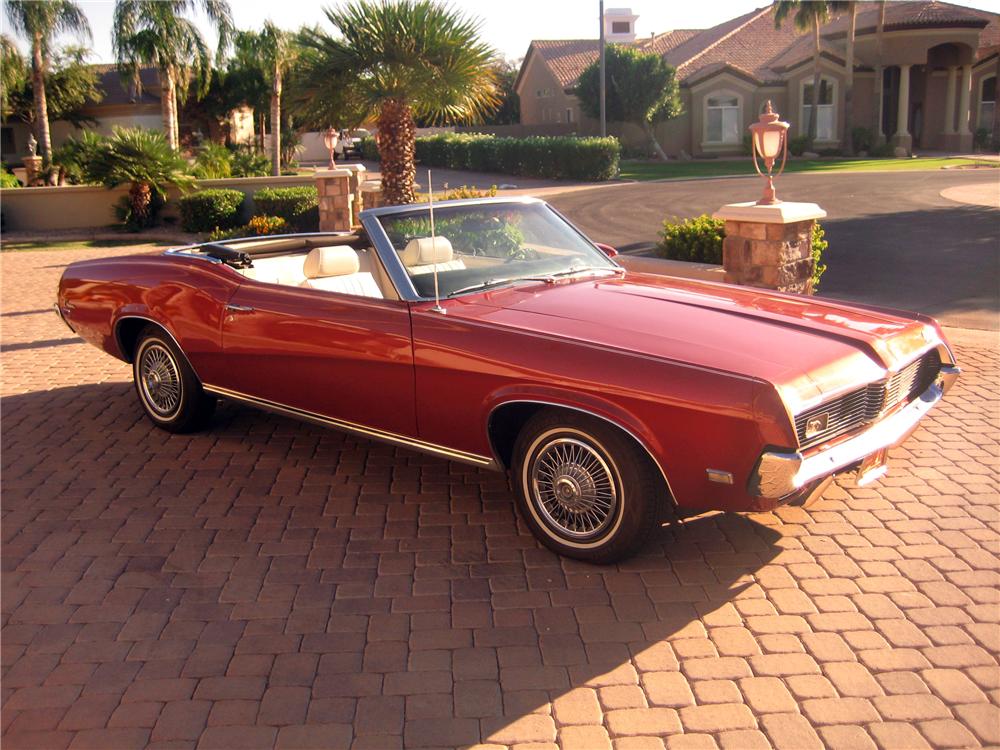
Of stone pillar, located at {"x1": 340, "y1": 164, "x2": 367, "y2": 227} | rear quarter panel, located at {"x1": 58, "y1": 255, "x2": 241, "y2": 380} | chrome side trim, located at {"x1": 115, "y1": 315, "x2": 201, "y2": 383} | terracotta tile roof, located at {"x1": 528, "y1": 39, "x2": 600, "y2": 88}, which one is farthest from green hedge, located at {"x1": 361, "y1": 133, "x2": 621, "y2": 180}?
chrome side trim, located at {"x1": 115, "y1": 315, "x2": 201, "y2": 383}

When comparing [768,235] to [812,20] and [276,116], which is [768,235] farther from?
[812,20]

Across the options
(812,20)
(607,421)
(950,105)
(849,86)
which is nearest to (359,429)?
(607,421)

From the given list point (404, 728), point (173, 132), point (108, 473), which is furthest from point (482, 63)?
point (173, 132)

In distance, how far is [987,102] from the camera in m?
42.9

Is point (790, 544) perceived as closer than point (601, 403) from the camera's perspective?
No

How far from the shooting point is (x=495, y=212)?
18.3 ft

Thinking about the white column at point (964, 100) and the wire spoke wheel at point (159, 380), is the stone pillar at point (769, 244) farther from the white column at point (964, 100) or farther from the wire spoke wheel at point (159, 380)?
the white column at point (964, 100)

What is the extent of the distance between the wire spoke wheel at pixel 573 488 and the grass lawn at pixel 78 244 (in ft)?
57.0

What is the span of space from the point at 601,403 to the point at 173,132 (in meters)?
28.7

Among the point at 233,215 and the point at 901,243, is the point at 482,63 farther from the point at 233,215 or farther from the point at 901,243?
the point at 233,215

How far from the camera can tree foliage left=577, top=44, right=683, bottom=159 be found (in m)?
39.5

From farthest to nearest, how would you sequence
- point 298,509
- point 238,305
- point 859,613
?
1. point 238,305
2. point 298,509
3. point 859,613

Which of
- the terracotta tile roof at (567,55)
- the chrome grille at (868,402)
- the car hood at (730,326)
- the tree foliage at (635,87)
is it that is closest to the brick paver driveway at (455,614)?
the chrome grille at (868,402)

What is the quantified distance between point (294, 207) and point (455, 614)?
1759 cm
